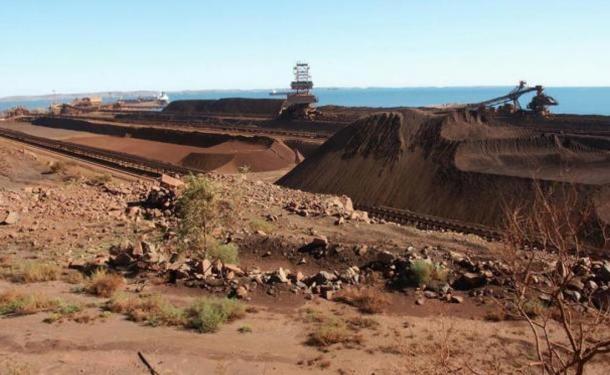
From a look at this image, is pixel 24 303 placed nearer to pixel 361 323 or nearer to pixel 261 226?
pixel 361 323

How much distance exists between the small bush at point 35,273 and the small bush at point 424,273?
8.77 metres

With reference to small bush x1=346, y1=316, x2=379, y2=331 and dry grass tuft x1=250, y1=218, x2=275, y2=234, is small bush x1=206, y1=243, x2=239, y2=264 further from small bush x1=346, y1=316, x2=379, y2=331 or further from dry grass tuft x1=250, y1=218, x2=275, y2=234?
small bush x1=346, y1=316, x2=379, y2=331

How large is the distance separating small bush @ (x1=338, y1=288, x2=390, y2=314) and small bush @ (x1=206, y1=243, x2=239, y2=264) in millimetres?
3731

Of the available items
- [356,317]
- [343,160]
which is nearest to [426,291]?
[356,317]

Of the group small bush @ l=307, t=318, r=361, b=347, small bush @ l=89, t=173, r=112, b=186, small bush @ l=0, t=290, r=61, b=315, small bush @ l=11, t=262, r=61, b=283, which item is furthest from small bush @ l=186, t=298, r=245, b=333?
small bush @ l=89, t=173, r=112, b=186

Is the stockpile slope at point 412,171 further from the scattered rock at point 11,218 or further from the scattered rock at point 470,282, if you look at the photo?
the scattered rock at point 11,218

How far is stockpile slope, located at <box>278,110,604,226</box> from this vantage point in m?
24.7

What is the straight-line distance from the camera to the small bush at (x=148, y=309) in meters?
10.4

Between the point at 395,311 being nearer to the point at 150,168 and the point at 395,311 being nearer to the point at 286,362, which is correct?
the point at 286,362

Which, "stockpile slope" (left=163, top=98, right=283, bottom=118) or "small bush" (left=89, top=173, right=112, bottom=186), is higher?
"stockpile slope" (left=163, top=98, right=283, bottom=118)

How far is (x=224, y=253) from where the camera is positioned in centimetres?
1410

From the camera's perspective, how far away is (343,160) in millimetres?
31094

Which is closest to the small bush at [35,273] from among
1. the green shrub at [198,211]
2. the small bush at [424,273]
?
the green shrub at [198,211]

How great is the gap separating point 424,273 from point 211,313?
4.98 metres
